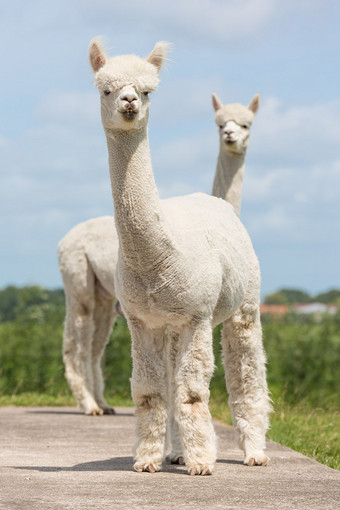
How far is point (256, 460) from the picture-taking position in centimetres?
598

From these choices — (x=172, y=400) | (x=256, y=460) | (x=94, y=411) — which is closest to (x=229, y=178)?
(x=94, y=411)

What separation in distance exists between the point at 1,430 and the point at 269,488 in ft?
12.2

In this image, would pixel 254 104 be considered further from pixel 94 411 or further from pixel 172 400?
pixel 172 400

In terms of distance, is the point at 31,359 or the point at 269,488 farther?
the point at 31,359

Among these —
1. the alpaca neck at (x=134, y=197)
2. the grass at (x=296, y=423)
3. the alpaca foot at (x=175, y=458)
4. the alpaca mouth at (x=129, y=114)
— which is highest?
the alpaca mouth at (x=129, y=114)

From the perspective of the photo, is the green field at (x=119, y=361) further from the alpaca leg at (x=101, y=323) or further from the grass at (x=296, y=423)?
the alpaca leg at (x=101, y=323)

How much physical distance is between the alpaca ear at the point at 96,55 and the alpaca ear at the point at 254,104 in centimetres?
442

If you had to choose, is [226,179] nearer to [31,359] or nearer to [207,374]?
[207,374]

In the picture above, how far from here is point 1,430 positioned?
802 cm

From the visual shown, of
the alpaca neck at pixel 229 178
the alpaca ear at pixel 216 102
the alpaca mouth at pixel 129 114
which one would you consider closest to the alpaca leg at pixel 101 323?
the alpaca neck at pixel 229 178

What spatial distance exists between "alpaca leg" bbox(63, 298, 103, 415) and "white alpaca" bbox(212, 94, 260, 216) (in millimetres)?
2279

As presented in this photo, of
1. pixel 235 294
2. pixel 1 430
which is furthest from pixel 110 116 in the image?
pixel 1 430

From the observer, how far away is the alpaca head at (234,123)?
29.6 feet

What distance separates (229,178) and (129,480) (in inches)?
174
